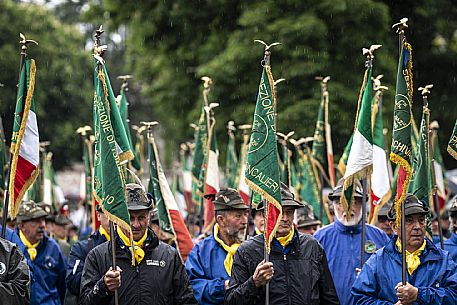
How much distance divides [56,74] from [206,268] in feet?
82.0

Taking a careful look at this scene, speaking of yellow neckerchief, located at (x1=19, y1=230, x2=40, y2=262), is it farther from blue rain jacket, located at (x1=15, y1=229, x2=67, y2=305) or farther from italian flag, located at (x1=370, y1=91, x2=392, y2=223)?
italian flag, located at (x1=370, y1=91, x2=392, y2=223)

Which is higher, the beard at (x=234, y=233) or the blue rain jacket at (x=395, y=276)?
the beard at (x=234, y=233)

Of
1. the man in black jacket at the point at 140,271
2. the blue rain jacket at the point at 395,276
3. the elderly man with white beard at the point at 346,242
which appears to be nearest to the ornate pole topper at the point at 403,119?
the blue rain jacket at the point at 395,276

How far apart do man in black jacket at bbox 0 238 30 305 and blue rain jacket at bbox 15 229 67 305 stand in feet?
11.1

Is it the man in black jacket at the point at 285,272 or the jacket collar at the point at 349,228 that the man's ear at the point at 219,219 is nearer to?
the jacket collar at the point at 349,228

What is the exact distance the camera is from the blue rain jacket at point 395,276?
7828 mm

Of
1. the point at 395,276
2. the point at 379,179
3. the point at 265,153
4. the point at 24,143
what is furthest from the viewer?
Result: the point at 379,179

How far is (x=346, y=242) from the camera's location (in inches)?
384

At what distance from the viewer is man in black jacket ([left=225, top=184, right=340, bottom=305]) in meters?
7.87

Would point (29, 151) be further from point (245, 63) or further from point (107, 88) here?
point (245, 63)

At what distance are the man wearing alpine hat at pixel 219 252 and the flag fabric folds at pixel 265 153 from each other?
3.82 feet

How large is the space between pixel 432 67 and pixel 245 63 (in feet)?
17.0

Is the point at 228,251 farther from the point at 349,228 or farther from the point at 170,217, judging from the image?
the point at 170,217

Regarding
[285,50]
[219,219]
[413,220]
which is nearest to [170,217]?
[219,219]
